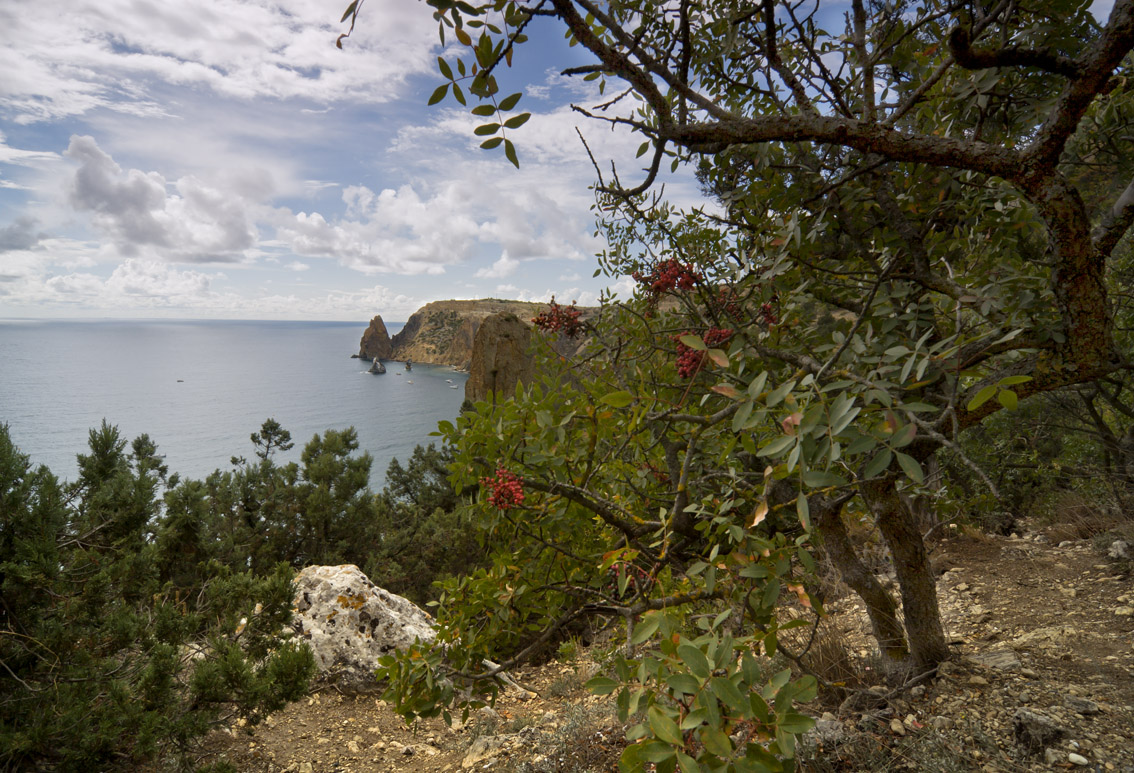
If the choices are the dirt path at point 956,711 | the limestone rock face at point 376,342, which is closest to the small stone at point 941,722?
the dirt path at point 956,711

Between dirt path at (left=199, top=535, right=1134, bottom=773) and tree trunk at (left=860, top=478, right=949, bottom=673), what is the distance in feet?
0.37

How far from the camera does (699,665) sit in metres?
A: 0.80

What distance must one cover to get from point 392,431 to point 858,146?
31.9 m

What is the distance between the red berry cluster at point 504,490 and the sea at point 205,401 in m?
2.74

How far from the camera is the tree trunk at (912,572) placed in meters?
2.24

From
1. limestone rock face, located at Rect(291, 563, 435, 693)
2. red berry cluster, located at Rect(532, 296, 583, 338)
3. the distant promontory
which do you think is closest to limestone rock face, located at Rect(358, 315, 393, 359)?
the distant promontory

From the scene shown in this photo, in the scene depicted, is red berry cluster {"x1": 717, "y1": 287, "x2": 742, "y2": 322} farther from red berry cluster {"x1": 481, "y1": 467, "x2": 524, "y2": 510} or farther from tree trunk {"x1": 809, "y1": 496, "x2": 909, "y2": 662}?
red berry cluster {"x1": 481, "y1": 467, "x2": 524, "y2": 510}

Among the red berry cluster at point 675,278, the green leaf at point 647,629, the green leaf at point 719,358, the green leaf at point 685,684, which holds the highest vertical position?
the red berry cluster at point 675,278

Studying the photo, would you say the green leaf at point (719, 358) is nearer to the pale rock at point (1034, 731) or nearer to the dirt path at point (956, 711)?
the dirt path at point (956, 711)

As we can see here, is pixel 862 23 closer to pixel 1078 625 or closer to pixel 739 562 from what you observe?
pixel 739 562

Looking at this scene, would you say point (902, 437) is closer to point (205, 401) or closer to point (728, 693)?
point (728, 693)

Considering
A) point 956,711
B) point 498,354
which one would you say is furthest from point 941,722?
point 498,354

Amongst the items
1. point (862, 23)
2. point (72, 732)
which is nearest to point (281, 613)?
point (72, 732)

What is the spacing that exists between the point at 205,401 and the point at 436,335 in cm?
3197
